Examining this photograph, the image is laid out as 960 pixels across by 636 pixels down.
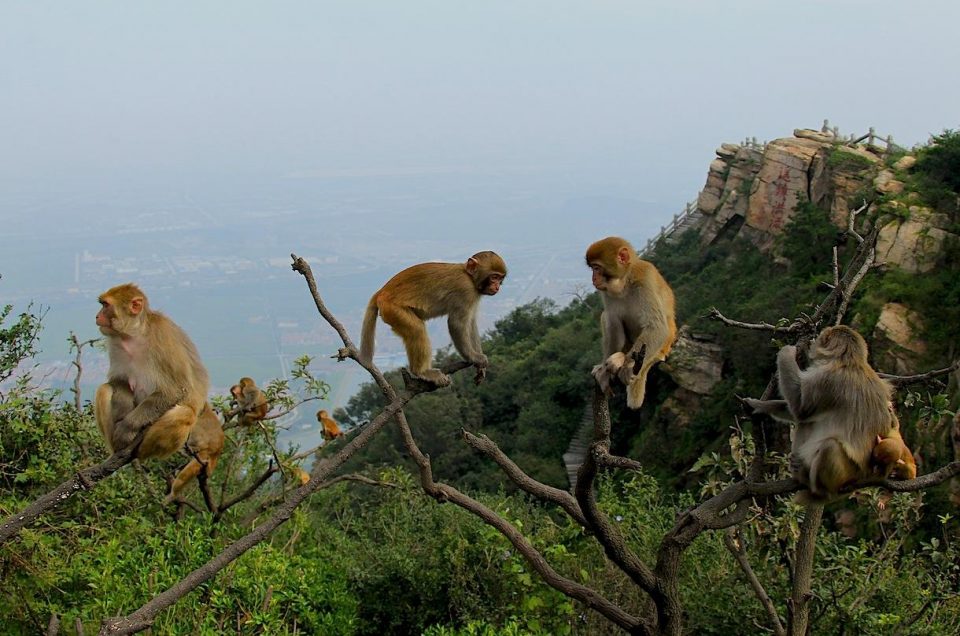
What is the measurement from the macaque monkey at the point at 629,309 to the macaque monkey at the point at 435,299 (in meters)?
0.75

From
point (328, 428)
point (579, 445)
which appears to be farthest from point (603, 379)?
point (579, 445)

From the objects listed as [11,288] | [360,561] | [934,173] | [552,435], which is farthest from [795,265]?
[11,288]

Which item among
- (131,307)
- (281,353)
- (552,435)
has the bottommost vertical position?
(281,353)

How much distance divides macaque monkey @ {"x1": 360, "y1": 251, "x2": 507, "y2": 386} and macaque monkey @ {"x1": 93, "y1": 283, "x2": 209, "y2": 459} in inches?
53.1

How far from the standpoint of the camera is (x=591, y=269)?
5.61 m

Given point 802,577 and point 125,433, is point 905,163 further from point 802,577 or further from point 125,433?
point 125,433

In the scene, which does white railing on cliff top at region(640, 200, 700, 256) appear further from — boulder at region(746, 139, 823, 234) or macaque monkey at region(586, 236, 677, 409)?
macaque monkey at region(586, 236, 677, 409)

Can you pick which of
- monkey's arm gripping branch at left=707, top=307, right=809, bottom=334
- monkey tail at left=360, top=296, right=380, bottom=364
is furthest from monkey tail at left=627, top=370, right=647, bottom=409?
monkey tail at left=360, top=296, right=380, bottom=364

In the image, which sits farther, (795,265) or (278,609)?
(795,265)

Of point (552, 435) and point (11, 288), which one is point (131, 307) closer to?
point (552, 435)

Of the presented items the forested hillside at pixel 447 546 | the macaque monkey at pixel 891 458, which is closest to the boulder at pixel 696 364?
the forested hillside at pixel 447 546

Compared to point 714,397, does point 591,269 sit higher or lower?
higher

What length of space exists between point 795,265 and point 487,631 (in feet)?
80.2

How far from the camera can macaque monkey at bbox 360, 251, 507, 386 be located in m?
5.82
